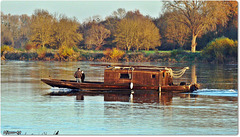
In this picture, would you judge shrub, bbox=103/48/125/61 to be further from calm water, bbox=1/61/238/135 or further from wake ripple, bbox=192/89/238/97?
wake ripple, bbox=192/89/238/97

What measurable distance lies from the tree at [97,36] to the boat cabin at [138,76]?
61.4m

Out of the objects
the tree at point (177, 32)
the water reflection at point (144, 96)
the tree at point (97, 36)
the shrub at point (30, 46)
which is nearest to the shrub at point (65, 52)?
the shrub at point (30, 46)

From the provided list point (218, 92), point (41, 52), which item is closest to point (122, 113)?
point (218, 92)

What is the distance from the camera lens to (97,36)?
93312 millimetres

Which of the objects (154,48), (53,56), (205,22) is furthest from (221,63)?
(53,56)

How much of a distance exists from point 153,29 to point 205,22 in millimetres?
14106

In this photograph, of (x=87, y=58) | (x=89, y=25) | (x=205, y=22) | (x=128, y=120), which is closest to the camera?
(x=128, y=120)

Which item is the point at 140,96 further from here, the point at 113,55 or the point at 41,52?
the point at 41,52

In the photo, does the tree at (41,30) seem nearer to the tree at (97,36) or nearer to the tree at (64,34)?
the tree at (64,34)

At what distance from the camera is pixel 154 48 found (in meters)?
87.6

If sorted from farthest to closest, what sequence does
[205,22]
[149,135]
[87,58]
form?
[87,58], [205,22], [149,135]

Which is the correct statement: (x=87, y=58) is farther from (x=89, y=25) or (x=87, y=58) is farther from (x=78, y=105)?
(x=78, y=105)

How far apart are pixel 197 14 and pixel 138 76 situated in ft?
158

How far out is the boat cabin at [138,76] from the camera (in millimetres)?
31578
